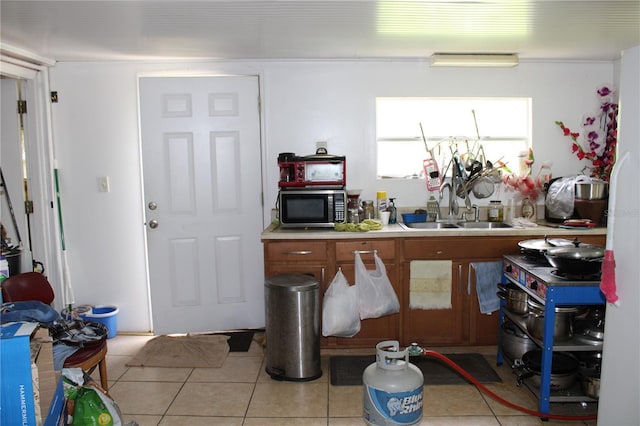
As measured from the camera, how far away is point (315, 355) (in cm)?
299

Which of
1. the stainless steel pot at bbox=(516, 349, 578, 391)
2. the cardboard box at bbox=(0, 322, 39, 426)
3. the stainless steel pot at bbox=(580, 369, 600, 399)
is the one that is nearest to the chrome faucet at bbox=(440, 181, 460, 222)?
the stainless steel pot at bbox=(516, 349, 578, 391)

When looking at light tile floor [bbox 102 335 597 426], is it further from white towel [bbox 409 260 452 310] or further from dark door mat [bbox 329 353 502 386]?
white towel [bbox 409 260 452 310]

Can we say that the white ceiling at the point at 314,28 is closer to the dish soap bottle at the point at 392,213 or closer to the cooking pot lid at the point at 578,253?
the dish soap bottle at the point at 392,213

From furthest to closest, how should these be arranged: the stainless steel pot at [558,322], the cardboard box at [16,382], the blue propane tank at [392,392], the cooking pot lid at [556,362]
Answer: the cooking pot lid at [556,362], the stainless steel pot at [558,322], the blue propane tank at [392,392], the cardboard box at [16,382]

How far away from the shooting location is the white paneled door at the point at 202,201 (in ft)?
12.1

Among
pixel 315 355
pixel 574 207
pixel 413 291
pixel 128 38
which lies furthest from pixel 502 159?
pixel 128 38

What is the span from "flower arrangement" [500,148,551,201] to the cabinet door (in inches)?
42.1

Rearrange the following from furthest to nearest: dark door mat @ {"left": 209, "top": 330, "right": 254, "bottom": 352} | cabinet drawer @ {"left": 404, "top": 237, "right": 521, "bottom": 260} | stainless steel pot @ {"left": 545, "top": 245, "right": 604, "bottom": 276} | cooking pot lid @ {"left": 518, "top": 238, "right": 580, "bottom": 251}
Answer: dark door mat @ {"left": 209, "top": 330, "right": 254, "bottom": 352} < cabinet drawer @ {"left": 404, "top": 237, "right": 521, "bottom": 260} < cooking pot lid @ {"left": 518, "top": 238, "right": 580, "bottom": 251} < stainless steel pot @ {"left": 545, "top": 245, "right": 604, "bottom": 276}

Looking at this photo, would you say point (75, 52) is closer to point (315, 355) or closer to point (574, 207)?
point (315, 355)

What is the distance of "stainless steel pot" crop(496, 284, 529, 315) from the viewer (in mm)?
2773

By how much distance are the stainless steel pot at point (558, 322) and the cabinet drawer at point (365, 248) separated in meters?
1.02

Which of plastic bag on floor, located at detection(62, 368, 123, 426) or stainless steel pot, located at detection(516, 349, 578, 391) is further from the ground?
plastic bag on floor, located at detection(62, 368, 123, 426)

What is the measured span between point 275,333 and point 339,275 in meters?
0.56

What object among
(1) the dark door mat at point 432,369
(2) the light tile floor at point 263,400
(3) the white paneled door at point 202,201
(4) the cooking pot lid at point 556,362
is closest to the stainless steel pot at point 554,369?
(4) the cooking pot lid at point 556,362
